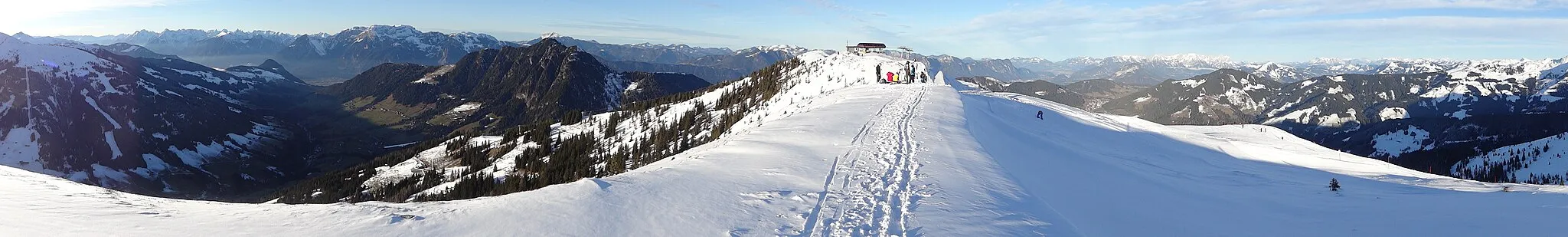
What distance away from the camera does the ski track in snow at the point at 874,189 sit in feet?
51.9

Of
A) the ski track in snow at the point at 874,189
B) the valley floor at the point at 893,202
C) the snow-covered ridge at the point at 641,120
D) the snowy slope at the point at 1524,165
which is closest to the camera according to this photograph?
the valley floor at the point at 893,202

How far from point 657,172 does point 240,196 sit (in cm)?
18242

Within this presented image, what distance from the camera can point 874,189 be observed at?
20.1 meters

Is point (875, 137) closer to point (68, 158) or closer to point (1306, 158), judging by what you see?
point (1306, 158)

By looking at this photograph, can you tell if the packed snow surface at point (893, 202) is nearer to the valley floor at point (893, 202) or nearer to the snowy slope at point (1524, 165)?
the valley floor at point (893, 202)

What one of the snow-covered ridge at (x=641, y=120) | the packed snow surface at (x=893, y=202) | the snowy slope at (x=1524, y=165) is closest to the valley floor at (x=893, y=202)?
the packed snow surface at (x=893, y=202)

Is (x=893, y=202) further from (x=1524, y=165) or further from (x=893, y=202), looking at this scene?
(x=1524, y=165)

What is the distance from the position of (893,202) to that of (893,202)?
3cm

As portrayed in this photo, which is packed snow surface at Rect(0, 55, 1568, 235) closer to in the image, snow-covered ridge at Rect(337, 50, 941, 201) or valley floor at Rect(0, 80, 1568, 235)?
valley floor at Rect(0, 80, 1568, 235)

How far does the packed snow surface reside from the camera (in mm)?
14047

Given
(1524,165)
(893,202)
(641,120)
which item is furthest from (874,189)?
(1524,165)

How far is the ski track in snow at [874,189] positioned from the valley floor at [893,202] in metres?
0.09

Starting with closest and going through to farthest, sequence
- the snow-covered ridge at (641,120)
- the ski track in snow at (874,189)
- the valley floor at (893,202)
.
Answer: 1. the valley floor at (893,202)
2. the ski track in snow at (874,189)
3. the snow-covered ridge at (641,120)

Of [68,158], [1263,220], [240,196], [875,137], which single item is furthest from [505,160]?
[68,158]
